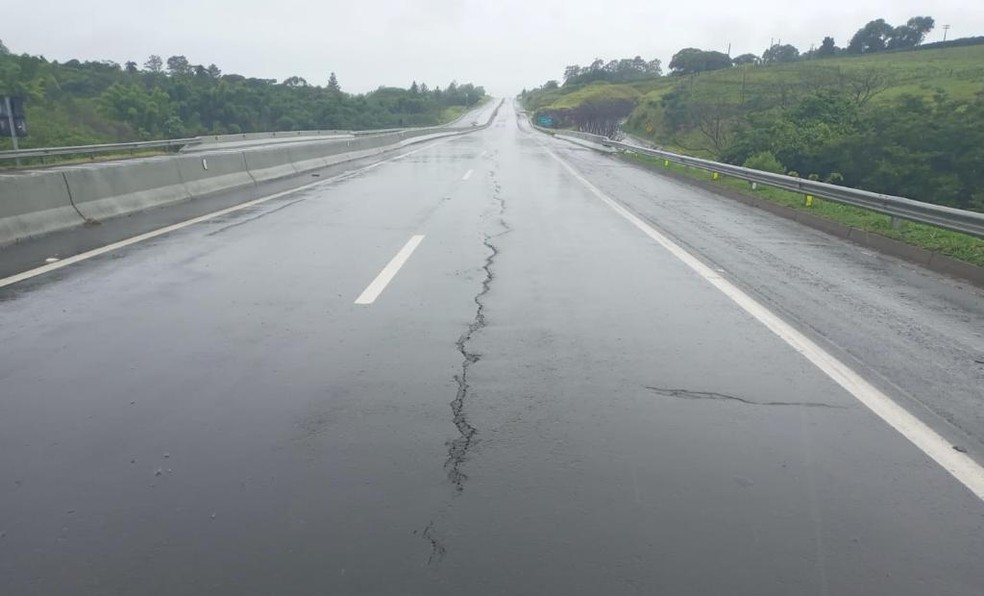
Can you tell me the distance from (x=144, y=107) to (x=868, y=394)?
8499 cm

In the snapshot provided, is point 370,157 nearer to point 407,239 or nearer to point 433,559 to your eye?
point 407,239

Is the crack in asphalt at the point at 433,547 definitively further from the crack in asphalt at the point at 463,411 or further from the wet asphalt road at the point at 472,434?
the crack in asphalt at the point at 463,411

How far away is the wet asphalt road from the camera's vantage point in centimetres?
305

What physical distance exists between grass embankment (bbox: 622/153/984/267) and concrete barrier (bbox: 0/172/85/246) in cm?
1274

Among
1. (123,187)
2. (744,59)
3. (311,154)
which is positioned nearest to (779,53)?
(744,59)

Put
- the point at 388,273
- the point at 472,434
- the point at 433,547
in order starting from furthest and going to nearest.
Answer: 1. the point at 388,273
2. the point at 472,434
3. the point at 433,547

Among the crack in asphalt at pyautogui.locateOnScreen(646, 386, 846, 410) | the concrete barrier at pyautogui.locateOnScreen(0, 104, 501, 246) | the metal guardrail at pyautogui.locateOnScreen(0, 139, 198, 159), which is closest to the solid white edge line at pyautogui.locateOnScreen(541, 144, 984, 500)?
the crack in asphalt at pyautogui.locateOnScreen(646, 386, 846, 410)

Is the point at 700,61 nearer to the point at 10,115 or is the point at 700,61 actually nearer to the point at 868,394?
the point at 10,115

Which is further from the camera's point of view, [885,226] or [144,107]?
[144,107]

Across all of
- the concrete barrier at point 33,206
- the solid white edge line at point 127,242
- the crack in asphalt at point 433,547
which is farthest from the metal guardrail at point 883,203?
the concrete barrier at point 33,206

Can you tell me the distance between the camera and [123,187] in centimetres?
1320

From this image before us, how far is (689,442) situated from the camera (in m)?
4.25

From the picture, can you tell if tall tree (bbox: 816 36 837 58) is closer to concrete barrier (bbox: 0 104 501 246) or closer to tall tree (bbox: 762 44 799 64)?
tall tree (bbox: 762 44 799 64)

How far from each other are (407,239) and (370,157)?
2338 cm
